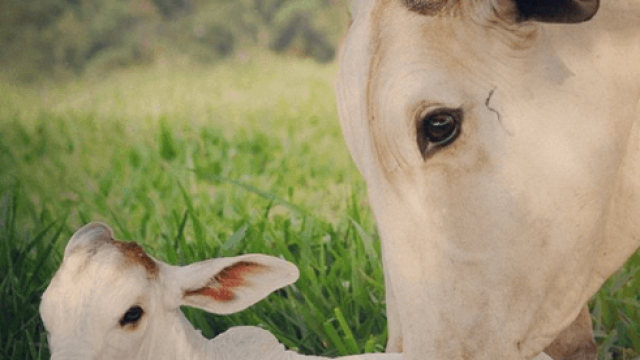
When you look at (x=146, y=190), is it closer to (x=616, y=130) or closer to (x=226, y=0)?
(x=616, y=130)

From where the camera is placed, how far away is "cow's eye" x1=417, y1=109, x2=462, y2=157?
191 centimetres

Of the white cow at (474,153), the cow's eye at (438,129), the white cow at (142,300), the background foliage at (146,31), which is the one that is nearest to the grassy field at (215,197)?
the white cow at (142,300)

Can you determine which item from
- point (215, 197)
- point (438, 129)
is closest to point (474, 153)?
point (438, 129)

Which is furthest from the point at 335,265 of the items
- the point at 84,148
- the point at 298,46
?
the point at 298,46

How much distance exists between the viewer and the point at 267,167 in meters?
5.75

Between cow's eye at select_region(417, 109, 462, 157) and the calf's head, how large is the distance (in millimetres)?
629

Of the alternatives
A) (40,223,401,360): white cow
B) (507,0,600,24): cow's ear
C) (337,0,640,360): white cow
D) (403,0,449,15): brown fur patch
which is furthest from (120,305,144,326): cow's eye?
(507,0,600,24): cow's ear

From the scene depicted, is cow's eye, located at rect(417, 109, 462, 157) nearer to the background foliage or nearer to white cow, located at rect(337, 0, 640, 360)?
white cow, located at rect(337, 0, 640, 360)

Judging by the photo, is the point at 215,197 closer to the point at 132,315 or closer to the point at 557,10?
the point at 132,315

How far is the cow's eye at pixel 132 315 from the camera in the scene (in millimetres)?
2305

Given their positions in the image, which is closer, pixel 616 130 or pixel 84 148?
pixel 616 130

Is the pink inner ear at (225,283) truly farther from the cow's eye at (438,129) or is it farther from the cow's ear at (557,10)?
the cow's ear at (557,10)

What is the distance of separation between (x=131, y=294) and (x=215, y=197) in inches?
110

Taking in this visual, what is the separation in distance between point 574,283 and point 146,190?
11.2 ft
